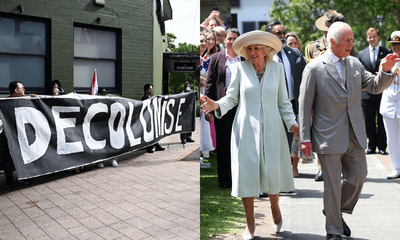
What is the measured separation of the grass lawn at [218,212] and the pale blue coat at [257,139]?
1.89 feet

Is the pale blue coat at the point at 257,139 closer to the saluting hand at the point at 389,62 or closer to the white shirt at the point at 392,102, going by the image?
the saluting hand at the point at 389,62

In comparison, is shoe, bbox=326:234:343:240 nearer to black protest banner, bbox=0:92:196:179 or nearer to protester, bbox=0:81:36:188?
black protest banner, bbox=0:92:196:179

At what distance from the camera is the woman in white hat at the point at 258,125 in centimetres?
358

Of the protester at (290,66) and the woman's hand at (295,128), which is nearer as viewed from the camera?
the woman's hand at (295,128)

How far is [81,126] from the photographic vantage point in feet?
5.49

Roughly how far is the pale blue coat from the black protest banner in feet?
5.41

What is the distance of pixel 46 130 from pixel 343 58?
9.57 ft

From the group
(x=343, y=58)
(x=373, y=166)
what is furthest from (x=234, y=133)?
(x=373, y=166)

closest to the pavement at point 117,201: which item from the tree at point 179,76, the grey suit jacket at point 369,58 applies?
the tree at point 179,76

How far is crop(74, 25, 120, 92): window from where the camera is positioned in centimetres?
156

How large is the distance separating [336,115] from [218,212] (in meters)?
1.74

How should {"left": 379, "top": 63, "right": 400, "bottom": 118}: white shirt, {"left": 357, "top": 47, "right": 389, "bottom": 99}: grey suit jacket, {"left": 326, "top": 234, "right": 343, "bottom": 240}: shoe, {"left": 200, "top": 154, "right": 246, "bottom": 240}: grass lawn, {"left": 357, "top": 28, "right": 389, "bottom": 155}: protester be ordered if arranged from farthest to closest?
{"left": 357, "top": 28, "right": 389, "bottom": 155}: protester
{"left": 357, "top": 47, "right": 389, "bottom": 99}: grey suit jacket
{"left": 379, "top": 63, "right": 400, "bottom": 118}: white shirt
{"left": 200, "top": 154, "right": 246, "bottom": 240}: grass lawn
{"left": 326, "top": 234, "right": 343, "bottom": 240}: shoe

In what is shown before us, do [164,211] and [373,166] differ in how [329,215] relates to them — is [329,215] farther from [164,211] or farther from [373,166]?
[373,166]

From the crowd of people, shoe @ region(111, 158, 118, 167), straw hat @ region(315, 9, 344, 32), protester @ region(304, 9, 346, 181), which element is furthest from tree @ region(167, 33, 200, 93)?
straw hat @ region(315, 9, 344, 32)
